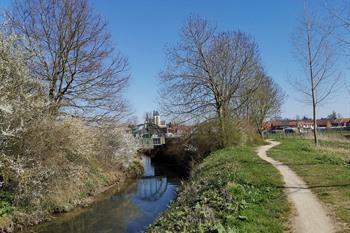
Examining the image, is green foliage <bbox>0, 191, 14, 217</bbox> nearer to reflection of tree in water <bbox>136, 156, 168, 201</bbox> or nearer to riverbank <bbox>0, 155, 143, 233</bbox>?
riverbank <bbox>0, 155, 143, 233</bbox>

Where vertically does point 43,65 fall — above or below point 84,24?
below

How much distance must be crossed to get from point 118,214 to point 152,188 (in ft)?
31.0

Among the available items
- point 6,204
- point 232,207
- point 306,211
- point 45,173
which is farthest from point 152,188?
point 306,211

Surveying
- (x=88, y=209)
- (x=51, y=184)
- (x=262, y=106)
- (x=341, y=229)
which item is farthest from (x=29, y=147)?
(x=262, y=106)

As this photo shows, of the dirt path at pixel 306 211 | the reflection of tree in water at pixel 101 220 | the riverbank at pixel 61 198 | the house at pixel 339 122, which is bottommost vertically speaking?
the reflection of tree in water at pixel 101 220

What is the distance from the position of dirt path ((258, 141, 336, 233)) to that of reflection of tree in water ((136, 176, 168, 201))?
12.0m

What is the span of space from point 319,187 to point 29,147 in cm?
1150

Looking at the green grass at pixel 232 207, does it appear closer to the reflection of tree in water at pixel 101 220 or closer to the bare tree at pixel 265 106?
the reflection of tree in water at pixel 101 220

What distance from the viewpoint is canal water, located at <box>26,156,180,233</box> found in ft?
54.7

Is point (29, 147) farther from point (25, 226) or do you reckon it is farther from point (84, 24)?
point (84, 24)

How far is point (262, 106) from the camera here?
5328 centimetres

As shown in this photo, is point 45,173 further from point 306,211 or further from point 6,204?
point 306,211

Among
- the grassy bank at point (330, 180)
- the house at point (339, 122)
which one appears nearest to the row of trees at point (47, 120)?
the grassy bank at point (330, 180)

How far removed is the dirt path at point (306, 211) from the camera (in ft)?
28.8
